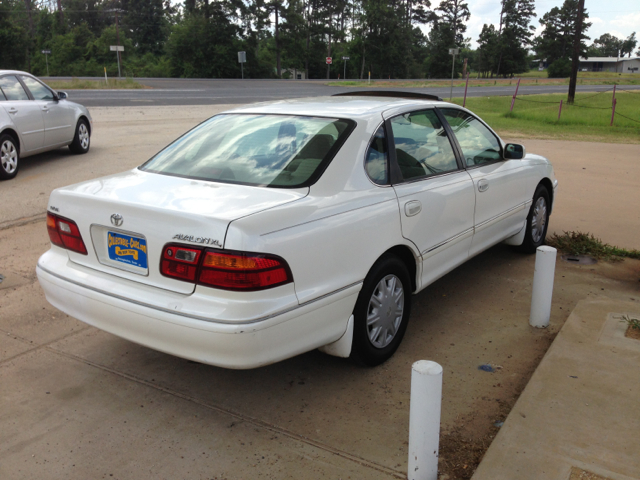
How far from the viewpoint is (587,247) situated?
6.14 meters

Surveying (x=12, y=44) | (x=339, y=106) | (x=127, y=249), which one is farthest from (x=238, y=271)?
(x=12, y=44)

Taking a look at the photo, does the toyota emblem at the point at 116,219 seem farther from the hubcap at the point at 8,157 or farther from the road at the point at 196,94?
the road at the point at 196,94

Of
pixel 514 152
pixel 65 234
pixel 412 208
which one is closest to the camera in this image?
pixel 65 234

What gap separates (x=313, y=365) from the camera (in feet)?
12.4

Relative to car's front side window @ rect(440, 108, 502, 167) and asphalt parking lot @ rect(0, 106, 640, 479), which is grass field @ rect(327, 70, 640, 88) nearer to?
car's front side window @ rect(440, 108, 502, 167)

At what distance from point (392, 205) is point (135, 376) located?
74.5 inches

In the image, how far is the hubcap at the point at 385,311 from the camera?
3.53 metres

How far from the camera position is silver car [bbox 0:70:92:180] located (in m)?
8.52

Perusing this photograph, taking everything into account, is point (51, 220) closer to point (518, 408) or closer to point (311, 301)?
point (311, 301)

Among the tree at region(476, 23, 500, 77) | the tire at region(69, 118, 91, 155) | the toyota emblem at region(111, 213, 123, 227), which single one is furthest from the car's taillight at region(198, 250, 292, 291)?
the tree at region(476, 23, 500, 77)

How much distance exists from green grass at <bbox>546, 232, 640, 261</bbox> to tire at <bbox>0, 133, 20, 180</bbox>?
7404mm

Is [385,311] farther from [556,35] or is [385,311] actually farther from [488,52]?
[556,35]

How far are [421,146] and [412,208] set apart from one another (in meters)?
0.60

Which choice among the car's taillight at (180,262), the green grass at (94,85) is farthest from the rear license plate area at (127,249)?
the green grass at (94,85)
